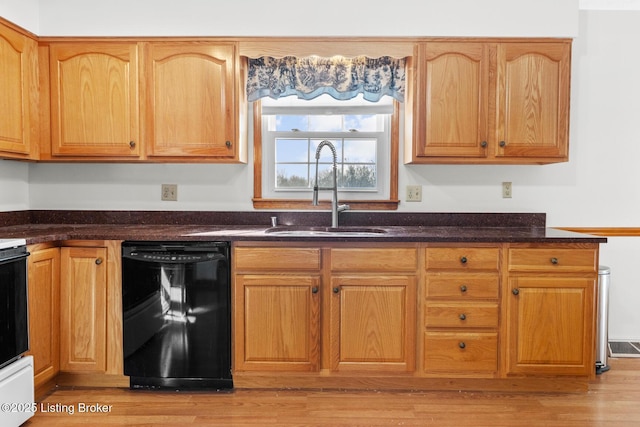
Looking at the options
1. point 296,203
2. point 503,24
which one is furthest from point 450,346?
point 503,24

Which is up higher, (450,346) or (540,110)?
(540,110)

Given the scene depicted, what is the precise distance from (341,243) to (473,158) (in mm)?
939

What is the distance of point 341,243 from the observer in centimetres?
251

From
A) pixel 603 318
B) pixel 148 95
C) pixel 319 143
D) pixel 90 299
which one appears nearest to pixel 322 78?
pixel 319 143

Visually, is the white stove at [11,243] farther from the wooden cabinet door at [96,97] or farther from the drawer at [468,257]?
the drawer at [468,257]

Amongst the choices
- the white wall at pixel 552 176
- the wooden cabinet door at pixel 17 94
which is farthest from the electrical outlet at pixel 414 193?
the wooden cabinet door at pixel 17 94

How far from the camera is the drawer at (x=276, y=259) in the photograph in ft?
8.23

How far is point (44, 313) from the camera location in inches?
94.7

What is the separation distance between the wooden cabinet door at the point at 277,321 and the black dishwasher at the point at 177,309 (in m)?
0.08

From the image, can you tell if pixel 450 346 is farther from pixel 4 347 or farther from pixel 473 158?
pixel 4 347

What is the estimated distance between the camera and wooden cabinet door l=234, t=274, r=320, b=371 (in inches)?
99.0

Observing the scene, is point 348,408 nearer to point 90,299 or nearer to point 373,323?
point 373,323

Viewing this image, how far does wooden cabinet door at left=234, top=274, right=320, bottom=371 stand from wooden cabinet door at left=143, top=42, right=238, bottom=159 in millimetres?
856

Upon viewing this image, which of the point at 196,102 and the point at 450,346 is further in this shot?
the point at 196,102
